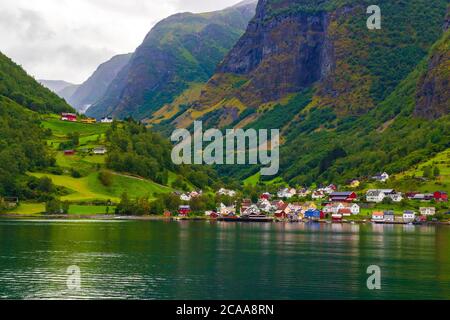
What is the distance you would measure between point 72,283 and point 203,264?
21.3 metres

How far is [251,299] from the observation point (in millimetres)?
68812

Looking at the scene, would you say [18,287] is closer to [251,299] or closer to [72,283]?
[72,283]

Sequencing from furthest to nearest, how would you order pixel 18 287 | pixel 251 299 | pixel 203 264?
pixel 203 264 < pixel 18 287 < pixel 251 299

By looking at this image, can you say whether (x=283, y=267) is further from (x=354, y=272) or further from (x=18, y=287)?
(x=18, y=287)

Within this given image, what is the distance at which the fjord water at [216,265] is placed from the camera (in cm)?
7312

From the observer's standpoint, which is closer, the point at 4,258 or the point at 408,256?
the point at 4,258

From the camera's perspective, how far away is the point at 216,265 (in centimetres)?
9319

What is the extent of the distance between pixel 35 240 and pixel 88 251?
19.0m

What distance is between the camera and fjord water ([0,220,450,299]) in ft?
240
